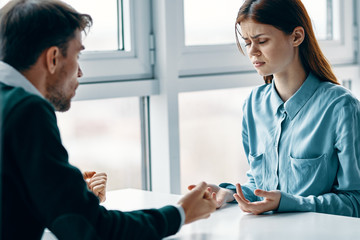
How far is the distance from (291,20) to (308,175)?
0.52 m

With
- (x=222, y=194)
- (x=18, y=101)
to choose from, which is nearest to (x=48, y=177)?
(x=18, y=101)

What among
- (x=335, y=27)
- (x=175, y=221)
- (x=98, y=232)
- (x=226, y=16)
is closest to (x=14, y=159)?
(x=98, y=232)

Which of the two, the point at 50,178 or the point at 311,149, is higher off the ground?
the point at 50,178

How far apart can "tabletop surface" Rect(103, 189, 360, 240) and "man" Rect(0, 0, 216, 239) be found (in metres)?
0.20

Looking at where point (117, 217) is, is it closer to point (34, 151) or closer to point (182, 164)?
point (34, 151)

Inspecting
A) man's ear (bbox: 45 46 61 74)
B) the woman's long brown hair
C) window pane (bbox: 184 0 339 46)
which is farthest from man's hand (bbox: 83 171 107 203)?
window pane (bbox: 184 0 339 46)

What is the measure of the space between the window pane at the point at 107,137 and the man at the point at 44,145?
1016mm

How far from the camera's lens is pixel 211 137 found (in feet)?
9.02

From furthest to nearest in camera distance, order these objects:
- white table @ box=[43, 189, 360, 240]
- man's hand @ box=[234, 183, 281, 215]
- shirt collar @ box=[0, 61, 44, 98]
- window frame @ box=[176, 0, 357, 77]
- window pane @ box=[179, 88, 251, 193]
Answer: window pane @ box=[179, 88, 251, 193] < window frame @ box=[176, 0, 357, 77] < man's hand @ box=[234, 183, 281, 215] < white table @ box=[43, 189, 360, 240] < shirt collar @ box=[0, 61, 44, 98]

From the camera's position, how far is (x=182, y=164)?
2627mm

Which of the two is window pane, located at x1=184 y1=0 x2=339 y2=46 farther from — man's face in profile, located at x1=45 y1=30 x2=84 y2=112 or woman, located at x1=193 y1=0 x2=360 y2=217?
man's face in profile, located at x1=45 y1=30 x2=84 y2=112

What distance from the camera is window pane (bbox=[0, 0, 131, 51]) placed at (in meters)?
2.34

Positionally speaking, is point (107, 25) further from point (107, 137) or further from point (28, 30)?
point (28, 30)

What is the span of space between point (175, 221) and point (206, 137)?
1468 mm
